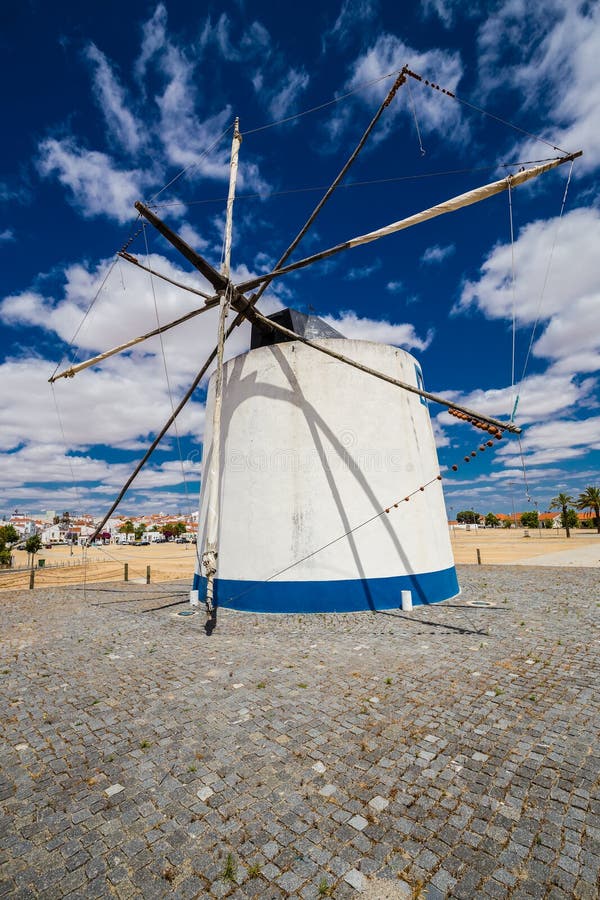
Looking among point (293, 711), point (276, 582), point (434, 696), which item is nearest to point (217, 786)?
point (293, 711)

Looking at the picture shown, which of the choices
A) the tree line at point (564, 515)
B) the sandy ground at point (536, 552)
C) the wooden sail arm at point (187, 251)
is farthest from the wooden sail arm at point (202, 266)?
the tree line at point (564, 515)

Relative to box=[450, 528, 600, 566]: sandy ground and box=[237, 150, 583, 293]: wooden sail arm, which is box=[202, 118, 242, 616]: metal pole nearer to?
box=[237, 150, 583, 293]: wooden sail arm

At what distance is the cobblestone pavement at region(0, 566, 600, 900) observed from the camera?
3469 mm

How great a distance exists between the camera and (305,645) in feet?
31.4

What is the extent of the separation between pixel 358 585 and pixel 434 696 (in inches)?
235

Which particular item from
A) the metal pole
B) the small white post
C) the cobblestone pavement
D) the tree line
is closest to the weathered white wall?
the small white post

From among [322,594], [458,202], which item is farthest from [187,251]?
[322,594]

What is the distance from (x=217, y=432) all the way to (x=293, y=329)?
248 inches

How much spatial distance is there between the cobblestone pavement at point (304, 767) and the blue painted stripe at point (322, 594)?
2.63 metres

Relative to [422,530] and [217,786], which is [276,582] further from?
[217,786]

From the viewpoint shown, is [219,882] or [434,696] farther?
[434,696]

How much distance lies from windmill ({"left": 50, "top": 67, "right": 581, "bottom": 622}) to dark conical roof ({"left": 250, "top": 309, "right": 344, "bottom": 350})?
1.97 feet

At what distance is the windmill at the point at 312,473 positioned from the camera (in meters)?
12.8

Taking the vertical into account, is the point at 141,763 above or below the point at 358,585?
below
